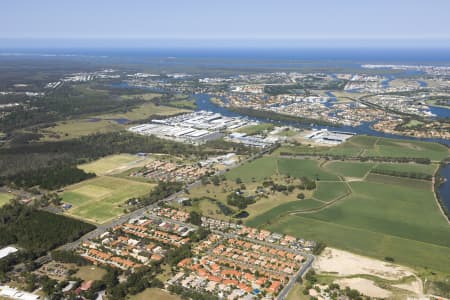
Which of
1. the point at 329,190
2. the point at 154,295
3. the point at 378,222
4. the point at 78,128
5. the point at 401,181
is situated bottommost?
the point at 154,295

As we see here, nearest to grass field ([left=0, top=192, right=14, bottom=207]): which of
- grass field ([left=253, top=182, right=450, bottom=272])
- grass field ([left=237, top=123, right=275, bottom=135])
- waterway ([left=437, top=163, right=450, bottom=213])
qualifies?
grass field ([left=253, top=182, right=450, bottom=272])

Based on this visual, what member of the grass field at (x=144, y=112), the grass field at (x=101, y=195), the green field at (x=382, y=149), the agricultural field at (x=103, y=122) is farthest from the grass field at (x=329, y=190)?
the grass field at (x=144, y=112)

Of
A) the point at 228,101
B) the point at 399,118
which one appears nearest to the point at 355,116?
the point at 399,118

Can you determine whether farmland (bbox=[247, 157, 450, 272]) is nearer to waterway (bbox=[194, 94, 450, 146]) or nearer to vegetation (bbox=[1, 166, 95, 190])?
vegetation (bbox=[1, 166, 95, 190])

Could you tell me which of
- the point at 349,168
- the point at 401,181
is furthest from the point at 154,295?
the point at 349,168

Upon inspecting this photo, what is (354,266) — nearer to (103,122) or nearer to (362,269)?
(362,269)

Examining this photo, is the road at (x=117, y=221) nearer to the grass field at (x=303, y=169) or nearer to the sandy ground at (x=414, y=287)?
the grass field at (x=303, y=169)

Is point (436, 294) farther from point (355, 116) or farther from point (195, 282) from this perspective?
point (355, 116)
